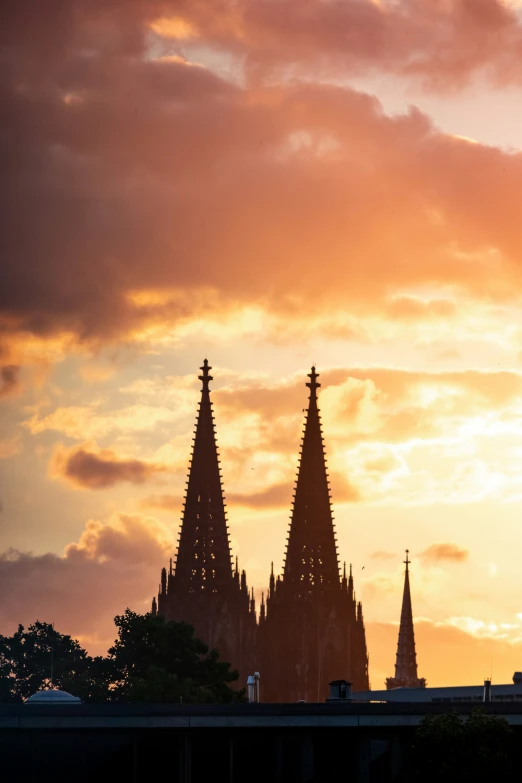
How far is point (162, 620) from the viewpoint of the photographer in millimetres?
151875

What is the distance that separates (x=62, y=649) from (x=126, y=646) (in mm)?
21698

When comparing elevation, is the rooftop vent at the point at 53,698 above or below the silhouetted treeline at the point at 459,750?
above

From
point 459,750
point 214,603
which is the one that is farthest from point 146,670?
point 459,750

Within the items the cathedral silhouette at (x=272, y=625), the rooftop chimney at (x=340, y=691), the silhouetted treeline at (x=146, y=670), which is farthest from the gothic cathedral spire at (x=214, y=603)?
the rooftop chimney at (x=340, y=691)

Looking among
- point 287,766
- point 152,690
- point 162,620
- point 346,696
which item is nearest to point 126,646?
point 162,620

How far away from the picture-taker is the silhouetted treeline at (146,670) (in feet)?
440

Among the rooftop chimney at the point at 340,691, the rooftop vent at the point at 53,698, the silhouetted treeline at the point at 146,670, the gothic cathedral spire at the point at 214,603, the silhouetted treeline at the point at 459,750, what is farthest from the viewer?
the gothic cathedral spire at the point at 214,603

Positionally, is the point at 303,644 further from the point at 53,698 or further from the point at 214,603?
the point at 53,698

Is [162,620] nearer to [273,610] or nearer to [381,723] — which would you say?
[273,610]

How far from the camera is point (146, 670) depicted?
14250cm

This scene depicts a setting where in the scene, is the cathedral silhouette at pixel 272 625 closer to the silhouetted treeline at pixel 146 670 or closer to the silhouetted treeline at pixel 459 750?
the silhouetted treeline at pixel 146 670

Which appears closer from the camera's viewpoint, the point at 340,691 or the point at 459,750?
the point at 459,750

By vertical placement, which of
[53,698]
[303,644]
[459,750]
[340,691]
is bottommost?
[459,750]

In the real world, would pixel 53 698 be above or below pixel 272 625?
below
